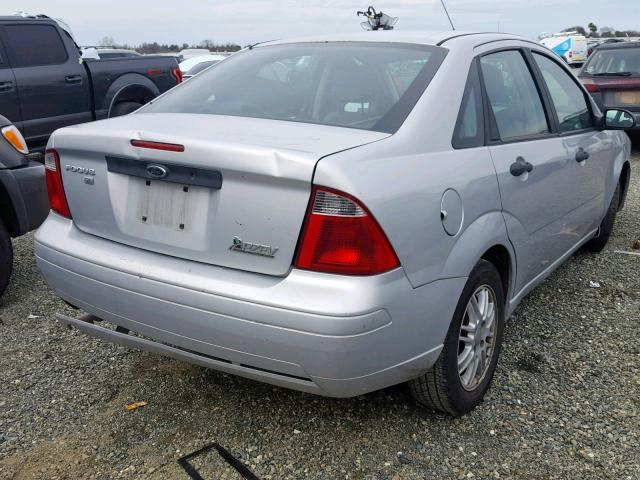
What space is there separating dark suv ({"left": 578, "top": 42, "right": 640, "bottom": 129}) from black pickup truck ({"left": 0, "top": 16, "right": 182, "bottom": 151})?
6.53m

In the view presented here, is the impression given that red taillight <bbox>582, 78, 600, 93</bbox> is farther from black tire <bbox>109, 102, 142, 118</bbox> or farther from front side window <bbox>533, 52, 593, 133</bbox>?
black tire <bbox>109, 102, 142, 118</bbox>

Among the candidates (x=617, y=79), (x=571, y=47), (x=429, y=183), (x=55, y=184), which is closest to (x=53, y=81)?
(x=55, y=184)

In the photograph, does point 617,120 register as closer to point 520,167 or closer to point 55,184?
point 520,167

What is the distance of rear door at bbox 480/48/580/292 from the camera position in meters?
2.89

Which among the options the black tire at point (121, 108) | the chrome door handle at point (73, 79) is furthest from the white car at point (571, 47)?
the chrome door handle at point (73, 79)

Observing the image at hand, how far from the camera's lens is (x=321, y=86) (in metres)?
2.81

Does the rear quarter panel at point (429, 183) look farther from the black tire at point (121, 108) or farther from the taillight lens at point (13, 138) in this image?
the black tire at point (121, 108)

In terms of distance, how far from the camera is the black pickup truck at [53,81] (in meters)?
7.67

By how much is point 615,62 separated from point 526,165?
8.08 meters

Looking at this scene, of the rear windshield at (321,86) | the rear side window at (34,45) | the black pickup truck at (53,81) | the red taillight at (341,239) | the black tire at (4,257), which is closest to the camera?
the red taillight at (341,239)

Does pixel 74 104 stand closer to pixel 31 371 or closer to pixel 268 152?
pixel 31 371

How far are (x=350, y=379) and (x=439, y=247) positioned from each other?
57 cm

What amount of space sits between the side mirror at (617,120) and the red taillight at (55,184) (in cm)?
327

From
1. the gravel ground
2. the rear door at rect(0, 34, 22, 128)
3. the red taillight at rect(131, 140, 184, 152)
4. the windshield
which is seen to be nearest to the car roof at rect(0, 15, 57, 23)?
the rear door at rect(0, 34, 22, 128)
